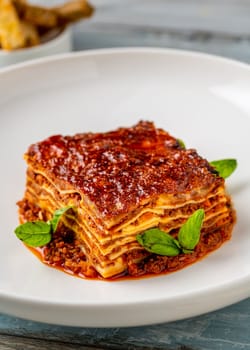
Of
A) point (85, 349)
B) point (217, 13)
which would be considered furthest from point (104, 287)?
point (217, 13)

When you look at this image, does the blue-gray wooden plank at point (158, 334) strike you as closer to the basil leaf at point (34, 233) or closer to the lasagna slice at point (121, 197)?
the lasagna slice at point (121, 197)

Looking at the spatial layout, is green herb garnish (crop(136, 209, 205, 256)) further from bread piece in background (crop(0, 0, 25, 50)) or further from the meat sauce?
bread piece in background (crop(0, 0, 25, 50))

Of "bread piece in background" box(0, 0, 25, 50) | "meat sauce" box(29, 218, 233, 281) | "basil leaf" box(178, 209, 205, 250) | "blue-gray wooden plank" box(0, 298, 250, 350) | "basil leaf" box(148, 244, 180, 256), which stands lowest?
"blue-gray wooden plank" box(0, 298, 250, 350)

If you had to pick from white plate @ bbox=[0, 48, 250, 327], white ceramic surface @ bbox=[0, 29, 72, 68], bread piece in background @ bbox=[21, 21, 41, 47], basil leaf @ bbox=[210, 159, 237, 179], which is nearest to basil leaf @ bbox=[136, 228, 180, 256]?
white plate @ bbox=[0, 48, 250, 327]

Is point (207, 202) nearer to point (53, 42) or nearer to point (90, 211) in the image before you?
point (90, 211)

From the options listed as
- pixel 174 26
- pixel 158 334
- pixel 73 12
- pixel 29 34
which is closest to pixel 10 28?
pixel 29 34

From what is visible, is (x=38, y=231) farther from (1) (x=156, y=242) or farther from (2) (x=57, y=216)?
(1) (x=156, y=242)
